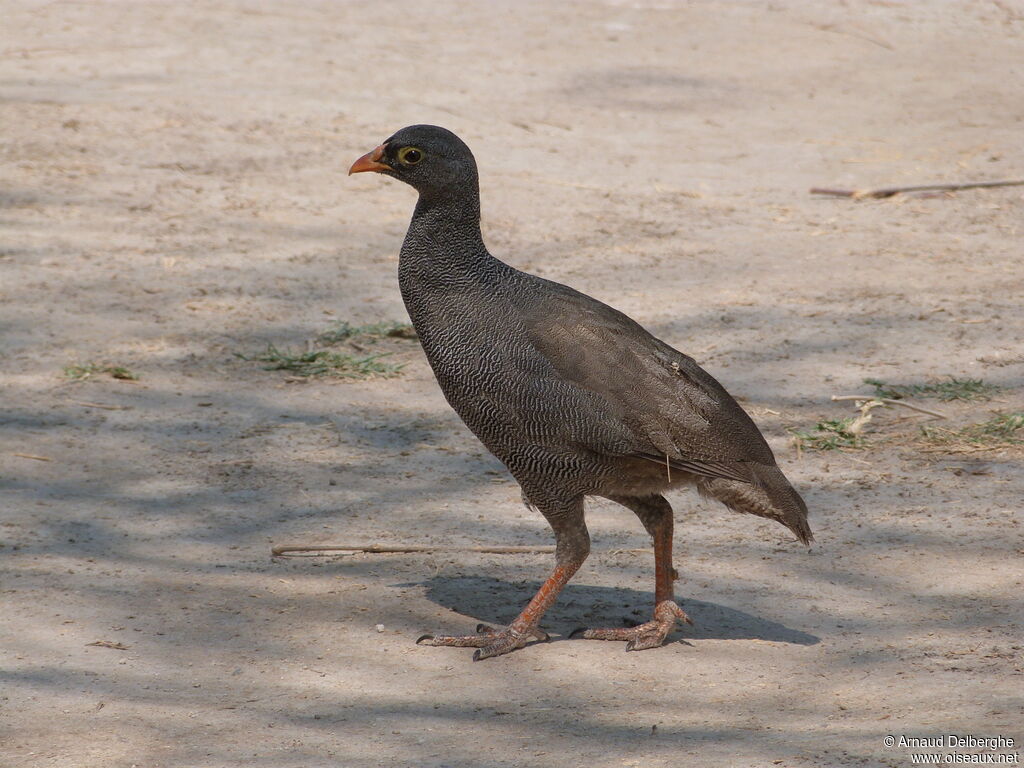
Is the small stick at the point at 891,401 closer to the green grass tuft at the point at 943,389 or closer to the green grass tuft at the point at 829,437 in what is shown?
the green grass tuft at the point at 943,389

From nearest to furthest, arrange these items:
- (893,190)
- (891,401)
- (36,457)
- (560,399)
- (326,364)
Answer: (560,399) < (36,457) < (891,401) < (326,364) < (893,190)

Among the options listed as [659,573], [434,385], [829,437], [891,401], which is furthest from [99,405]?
[891,401]

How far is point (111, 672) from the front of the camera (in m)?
4.82

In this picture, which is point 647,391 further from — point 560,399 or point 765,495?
point 765,495

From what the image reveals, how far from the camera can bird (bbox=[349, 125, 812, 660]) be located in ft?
16.2

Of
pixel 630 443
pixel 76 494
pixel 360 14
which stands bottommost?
pixel 76 494

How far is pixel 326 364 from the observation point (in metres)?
7.92

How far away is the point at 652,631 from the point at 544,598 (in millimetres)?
411

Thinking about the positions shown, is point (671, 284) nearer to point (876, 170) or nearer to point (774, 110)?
point (876, 170)

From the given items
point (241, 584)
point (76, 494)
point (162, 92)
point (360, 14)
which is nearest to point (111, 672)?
point (241, 584)

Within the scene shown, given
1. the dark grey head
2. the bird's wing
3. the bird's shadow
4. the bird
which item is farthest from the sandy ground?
the dark grey head

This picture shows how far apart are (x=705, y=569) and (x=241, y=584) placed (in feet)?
6.14

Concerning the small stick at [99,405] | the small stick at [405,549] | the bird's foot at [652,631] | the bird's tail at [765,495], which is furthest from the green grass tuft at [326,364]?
the bird's tail at [765,495]

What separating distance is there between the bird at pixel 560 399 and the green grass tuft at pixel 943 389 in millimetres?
2551
